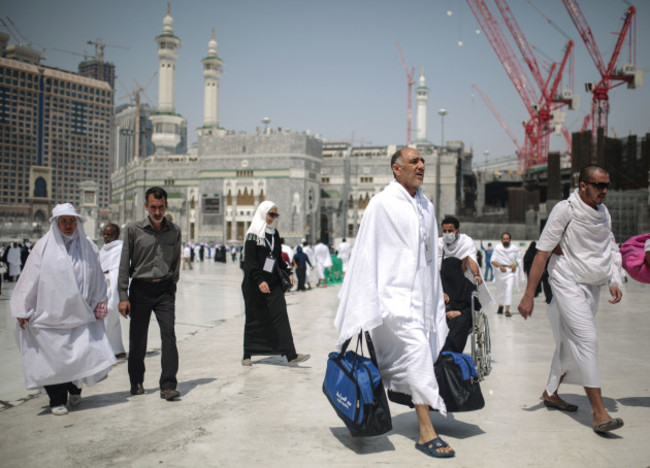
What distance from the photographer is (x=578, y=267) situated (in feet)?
13.0

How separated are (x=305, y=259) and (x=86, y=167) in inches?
3841

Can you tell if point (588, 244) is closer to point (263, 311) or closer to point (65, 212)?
point (263, 311)

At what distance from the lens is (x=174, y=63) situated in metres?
66.6

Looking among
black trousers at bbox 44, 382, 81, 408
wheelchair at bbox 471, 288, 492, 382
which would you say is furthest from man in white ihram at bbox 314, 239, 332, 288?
black trousers at bbox 44, 382, 81, 408

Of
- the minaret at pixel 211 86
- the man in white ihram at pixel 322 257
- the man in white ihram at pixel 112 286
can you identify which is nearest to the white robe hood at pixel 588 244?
the man in white ihram at pixel 112 286

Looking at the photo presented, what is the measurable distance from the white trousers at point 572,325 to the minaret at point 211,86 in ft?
221

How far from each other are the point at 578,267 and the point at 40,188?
91.1 meters

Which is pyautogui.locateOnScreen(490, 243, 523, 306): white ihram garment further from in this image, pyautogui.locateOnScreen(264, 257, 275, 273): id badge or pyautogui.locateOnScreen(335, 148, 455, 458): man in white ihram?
pyautogui.locateOnScreen(335, 148, 455, 458): man in white ihram

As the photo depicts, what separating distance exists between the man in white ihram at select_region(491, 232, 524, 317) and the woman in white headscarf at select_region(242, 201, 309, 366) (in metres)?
5.59

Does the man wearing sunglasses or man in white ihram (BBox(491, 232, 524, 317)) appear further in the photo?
man in white ihram (BBox(491, 232, 524, 317))

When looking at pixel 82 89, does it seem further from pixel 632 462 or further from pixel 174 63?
pixel 632 462

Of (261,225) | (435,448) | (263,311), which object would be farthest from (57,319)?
(435,448)

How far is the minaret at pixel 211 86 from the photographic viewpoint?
223 ft

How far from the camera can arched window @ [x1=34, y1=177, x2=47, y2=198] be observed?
83.2 m
